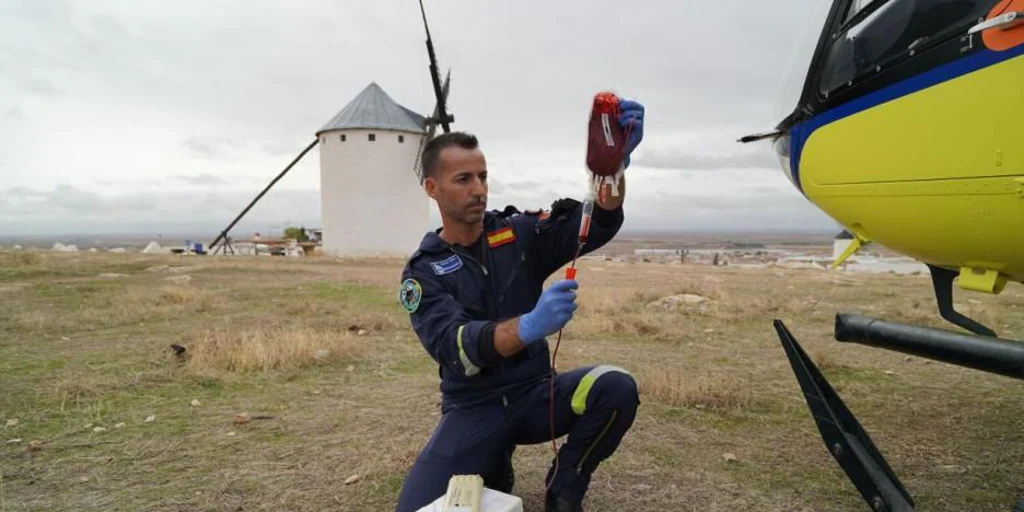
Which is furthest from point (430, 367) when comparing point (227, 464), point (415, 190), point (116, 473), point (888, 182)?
point (415, 190)

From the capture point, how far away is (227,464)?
3859 millimetres

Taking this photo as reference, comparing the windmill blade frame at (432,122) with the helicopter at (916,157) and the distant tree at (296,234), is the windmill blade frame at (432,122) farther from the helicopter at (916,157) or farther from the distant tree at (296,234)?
the helicopter at (916,157)

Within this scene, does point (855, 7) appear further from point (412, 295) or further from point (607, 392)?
point (412, 295)

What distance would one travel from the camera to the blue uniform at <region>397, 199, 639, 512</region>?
284 cm

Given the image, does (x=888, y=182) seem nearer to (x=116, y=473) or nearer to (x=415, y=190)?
(x=116, y=473)

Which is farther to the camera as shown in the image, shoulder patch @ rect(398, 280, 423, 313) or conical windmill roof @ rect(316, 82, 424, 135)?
conical windmill roof @ rect(316, 82, 424, 135)

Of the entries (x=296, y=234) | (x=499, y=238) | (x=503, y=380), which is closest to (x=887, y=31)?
(x=499, y=238)

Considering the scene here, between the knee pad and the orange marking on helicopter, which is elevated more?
the orange marking on helicopter

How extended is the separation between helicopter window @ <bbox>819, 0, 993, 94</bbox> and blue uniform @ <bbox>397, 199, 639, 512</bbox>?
1415 mm

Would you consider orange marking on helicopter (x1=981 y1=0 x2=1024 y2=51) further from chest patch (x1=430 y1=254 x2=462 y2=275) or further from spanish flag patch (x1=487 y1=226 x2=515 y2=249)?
chest patch (x1=430 y1=254 x2=462 y2=275)

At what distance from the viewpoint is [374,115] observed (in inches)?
1314

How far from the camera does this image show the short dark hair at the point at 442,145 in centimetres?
312

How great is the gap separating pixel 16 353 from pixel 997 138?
336 inches

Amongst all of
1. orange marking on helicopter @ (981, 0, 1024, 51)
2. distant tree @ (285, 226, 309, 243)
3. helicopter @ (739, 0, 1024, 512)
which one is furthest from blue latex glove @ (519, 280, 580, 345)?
distant tree @ (285, 226, 309, 243)
